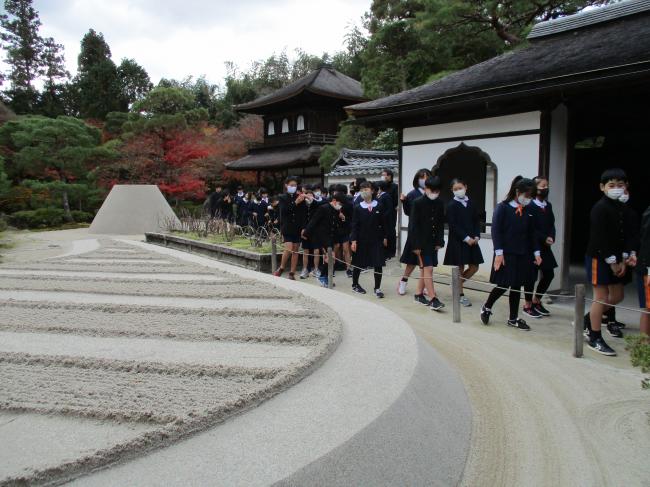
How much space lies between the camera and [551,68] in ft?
24.3

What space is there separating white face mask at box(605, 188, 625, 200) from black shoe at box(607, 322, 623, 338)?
1.41 metres

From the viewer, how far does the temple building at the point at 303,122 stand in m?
23.2

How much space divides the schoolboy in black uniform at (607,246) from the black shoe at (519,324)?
75 centimetres

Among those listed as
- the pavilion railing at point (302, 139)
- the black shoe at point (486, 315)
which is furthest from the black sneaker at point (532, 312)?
the pavilion railing at point (302, 139)

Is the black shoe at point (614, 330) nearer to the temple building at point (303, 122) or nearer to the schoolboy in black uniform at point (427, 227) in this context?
the schoolboy in black uniform at point (427, 227)

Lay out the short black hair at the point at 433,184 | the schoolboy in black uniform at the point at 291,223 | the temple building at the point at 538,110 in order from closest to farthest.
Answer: the short black hair at the point at 433,184 < the temple building at the point at 538,110 < the schoolboy in black uniform at the point at 291,223

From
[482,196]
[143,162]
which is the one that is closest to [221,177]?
[143,162]

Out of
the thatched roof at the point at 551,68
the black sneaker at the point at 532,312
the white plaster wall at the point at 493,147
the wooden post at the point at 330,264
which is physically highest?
the thatched roof at the point at 551,68

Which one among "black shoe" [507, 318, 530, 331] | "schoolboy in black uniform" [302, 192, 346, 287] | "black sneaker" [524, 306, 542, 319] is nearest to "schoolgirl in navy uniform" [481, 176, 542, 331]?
"black shoe" [507, 318, 530, 331]

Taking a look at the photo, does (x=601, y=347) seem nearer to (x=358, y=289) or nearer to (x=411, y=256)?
(x=411, y=256)

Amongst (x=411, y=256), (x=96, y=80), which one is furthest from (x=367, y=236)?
(x=96, y=80)

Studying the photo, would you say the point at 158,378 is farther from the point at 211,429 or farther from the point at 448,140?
the point at 448,140

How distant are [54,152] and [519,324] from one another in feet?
70.2

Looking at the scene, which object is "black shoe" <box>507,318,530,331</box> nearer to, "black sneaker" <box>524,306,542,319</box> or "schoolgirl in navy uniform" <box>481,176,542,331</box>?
"schoolgirl in navy uniform" <box>481,176,542,331</box>
